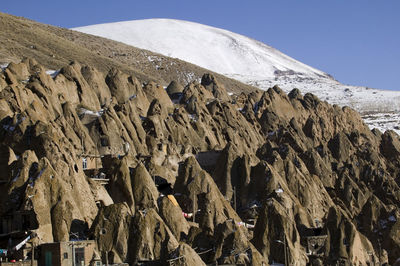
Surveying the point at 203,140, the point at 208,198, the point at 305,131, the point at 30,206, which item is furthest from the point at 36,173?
the point at 305,131

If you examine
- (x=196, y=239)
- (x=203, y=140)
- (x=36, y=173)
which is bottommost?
(x=196, y=239)

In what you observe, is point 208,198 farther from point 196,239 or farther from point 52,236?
point 52,236

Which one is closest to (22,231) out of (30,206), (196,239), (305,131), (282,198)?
(30,206)

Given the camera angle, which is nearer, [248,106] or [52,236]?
[52,236]

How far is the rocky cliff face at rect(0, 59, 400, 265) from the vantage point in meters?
71.0

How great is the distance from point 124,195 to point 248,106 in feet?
198

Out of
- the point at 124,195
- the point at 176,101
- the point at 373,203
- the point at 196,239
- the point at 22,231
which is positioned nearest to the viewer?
the point at 22,231

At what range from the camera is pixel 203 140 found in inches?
4626

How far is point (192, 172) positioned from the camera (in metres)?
93.6

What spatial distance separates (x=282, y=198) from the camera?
95.4m

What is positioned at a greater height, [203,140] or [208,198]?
[203,140]

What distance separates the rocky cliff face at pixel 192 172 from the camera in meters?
71.0

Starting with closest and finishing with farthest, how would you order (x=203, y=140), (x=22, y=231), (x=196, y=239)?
(x=22, y=231) → (x=196, y=239) → (x=203, y=140)

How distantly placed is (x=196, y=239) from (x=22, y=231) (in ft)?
44.3
